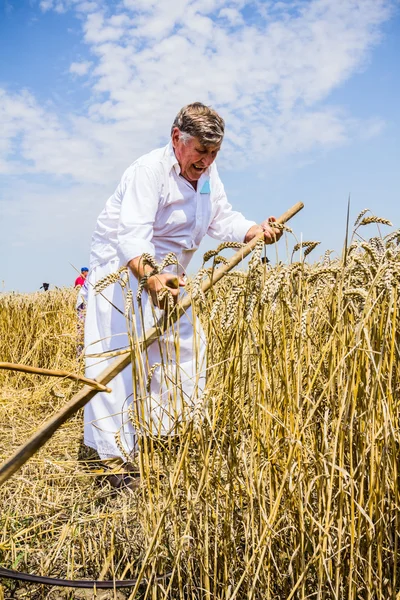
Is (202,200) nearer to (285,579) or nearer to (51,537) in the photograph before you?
(51,537)

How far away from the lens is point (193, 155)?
2273 millimetres

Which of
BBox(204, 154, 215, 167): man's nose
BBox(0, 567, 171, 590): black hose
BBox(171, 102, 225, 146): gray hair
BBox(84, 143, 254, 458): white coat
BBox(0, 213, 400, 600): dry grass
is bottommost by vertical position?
BBox(0, 567, 171, 590): black hose

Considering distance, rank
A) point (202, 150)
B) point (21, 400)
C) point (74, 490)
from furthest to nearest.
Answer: point (21, 400), point (74, 490), point (202, 150)

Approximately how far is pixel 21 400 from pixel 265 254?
3.41 meters

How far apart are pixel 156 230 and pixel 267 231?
19.5 inches

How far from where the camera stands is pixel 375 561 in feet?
4.32

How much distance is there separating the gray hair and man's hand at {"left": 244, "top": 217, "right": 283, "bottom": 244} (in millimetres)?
391

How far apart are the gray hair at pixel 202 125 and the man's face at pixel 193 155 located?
3 centimetres

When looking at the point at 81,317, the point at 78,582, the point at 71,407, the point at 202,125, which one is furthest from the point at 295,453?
the point at 81,317

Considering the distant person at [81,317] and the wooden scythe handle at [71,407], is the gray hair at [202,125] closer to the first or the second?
the wooden scythe handle at [71,407]

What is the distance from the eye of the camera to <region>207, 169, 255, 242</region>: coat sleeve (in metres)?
2.69

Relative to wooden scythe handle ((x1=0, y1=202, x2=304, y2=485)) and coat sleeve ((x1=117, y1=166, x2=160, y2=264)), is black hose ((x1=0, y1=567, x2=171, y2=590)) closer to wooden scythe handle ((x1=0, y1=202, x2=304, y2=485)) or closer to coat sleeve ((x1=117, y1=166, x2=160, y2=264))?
wooden scythe handle ((x1=0, y1=202, x2=304, y2=485))

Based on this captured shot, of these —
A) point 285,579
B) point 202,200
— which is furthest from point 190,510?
point 202,200

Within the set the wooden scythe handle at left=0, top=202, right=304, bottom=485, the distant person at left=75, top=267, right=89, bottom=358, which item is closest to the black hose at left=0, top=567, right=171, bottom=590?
the wooden scythe handle at left=0, top=202, right=304, bottom=485
